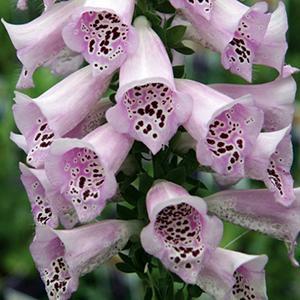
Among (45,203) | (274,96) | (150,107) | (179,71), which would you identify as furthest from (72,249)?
(274,96)

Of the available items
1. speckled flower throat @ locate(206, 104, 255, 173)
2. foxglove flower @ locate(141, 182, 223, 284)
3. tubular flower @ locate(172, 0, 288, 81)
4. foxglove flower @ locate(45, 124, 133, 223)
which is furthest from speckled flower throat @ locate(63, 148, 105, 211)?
tubular flower @ locate(172, 0, 288, 81)

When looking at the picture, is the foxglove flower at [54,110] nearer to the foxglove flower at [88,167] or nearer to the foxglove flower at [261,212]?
the foxglove flower at [88,167]

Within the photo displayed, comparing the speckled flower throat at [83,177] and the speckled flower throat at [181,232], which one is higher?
the speckled flower throat at [83,177]

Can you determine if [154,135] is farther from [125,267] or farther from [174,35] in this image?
[125,267]

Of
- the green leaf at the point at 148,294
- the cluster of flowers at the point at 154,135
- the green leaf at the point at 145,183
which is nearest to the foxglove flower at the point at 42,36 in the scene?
the cluster of flowers at the point at 154,135

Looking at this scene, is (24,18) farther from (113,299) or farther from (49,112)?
(49,112)

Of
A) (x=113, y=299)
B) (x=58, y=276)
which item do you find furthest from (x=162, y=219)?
(x=113, y=299)

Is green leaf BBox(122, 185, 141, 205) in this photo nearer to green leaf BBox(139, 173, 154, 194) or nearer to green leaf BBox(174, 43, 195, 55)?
green leaf BBox(139, 173, 154, 194)
